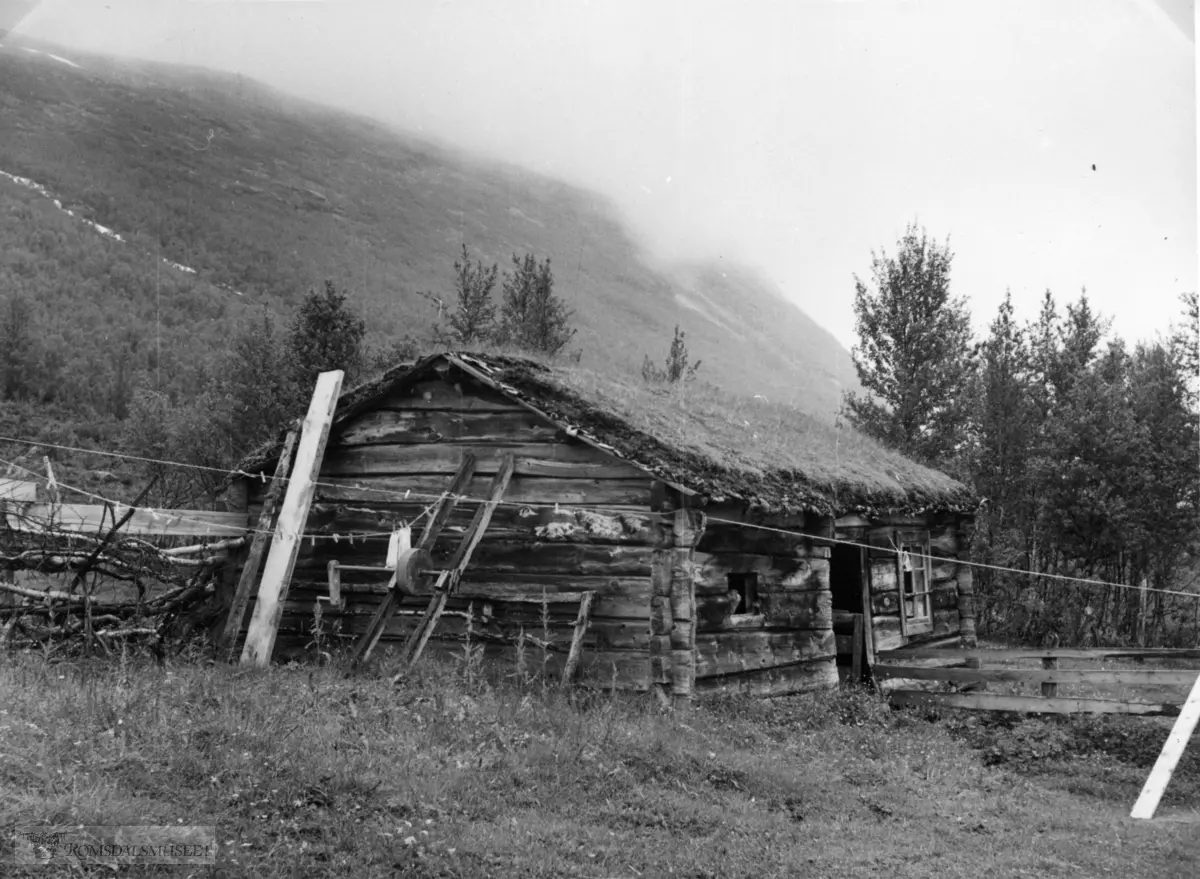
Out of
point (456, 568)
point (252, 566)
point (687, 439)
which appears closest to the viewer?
point (456, 568)

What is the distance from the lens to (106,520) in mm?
12070

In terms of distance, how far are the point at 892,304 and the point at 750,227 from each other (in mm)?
156115

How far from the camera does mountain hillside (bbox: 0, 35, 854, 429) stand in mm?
54031

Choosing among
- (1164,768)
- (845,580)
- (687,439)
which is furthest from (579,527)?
(845,580)

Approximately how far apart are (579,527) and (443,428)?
2340 millimetres

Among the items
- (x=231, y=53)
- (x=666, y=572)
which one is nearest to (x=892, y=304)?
(x=666, y=572)

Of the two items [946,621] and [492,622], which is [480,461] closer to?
[492,622]

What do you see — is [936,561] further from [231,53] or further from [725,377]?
[231,53]

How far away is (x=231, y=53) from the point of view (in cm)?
14012

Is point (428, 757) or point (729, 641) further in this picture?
point (729, 641)

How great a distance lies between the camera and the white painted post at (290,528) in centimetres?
1115

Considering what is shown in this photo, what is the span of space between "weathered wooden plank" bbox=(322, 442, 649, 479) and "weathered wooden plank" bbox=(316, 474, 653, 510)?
0.07m

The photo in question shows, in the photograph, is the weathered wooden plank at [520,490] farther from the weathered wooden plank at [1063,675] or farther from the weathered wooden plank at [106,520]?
the weathered wooden plank at [1063,675]

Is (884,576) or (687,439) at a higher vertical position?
(687,439)
